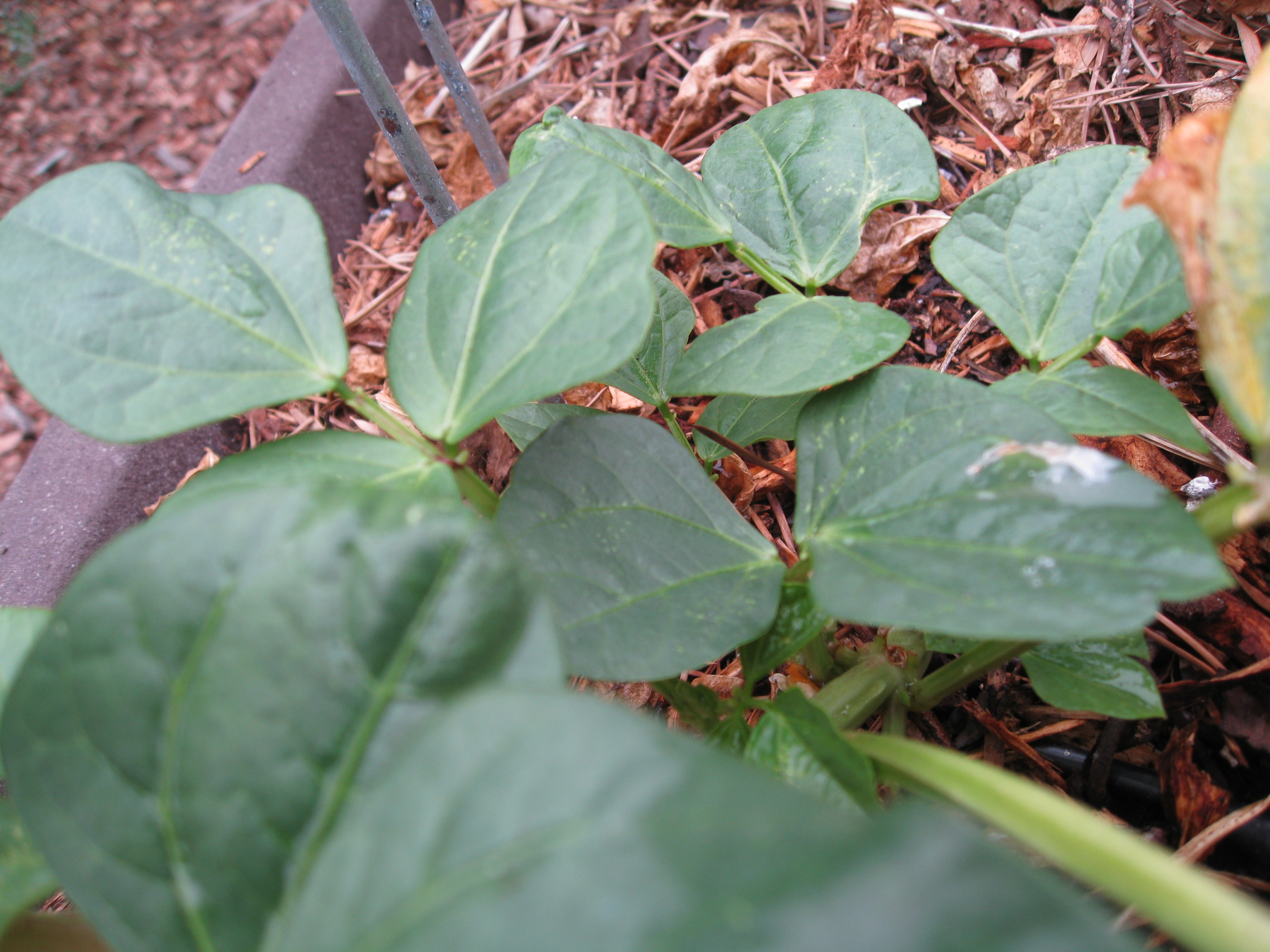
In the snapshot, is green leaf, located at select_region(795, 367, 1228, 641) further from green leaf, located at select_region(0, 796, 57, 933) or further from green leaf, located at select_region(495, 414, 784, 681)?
green leaf, located at select_region(0, 796, 57, 933)

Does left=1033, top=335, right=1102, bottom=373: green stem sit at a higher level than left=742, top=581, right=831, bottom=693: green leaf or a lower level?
higher

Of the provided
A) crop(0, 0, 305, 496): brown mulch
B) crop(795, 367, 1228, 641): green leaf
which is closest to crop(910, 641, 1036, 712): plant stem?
crop(795, 367, 1228, 641): green leaf

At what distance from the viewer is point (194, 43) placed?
9.16ft

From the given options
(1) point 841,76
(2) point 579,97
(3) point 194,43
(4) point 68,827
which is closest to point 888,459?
(4) point 68,827

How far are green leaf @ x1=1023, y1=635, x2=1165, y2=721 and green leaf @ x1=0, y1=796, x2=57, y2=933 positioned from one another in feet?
2.66

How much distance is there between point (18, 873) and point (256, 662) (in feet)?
1.09

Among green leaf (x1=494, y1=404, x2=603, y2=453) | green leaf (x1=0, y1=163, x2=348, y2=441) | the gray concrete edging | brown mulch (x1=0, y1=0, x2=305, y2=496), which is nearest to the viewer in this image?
green leaf (x1=0, y1=163, x2=348, y2=441)

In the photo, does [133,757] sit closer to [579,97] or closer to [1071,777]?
[1071,777]

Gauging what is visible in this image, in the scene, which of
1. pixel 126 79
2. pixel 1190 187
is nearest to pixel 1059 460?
pixel 1190 187

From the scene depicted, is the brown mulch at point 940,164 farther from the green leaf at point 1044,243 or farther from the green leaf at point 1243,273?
the green leaf at point 1243,273

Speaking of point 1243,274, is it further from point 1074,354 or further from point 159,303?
point 159,303

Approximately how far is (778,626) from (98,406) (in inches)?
23.6

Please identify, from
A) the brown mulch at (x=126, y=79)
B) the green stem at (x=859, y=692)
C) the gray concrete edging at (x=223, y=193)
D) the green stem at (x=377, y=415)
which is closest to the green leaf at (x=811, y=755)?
the green stem at (x=859, y=692)

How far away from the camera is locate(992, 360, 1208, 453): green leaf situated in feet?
2.11
